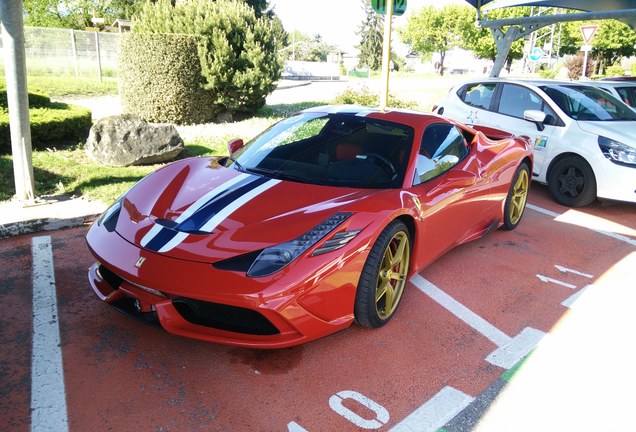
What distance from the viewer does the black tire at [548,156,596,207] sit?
611 centimetres

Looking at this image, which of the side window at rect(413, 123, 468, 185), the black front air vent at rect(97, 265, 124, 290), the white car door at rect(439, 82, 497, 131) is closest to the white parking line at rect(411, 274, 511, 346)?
the side window at rect(413, 123, 468, 185)

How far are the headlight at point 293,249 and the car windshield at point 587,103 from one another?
5.01 meters

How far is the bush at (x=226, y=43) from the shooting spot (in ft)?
33.4

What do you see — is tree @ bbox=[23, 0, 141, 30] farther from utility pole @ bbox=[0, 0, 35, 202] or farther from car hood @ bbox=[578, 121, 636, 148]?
car hood @ bbox=[578, 121, 636, 148]

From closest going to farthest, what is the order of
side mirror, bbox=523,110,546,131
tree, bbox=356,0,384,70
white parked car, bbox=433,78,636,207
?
1. white parked car, bbox=433,78,636,207
2. side mirror, bbox=523,110,546,131
3. tree, bbox=356,0,384,70

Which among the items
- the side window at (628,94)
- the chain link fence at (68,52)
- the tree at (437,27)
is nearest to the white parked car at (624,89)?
the side window at (628,94)

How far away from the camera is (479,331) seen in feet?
10.7

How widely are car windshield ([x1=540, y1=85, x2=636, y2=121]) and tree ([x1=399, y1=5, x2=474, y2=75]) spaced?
1981 inches

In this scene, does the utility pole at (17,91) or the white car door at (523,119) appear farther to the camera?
the white car door at (523,119)

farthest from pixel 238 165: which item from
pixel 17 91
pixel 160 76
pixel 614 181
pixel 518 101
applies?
pixel 160 76

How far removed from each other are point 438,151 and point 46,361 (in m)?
3.01

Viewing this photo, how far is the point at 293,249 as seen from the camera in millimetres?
2586

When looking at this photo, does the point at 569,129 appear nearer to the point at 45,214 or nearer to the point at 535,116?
the point at 535,116

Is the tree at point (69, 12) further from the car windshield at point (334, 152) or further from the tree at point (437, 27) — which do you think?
the car windshield at point (334, 152)
